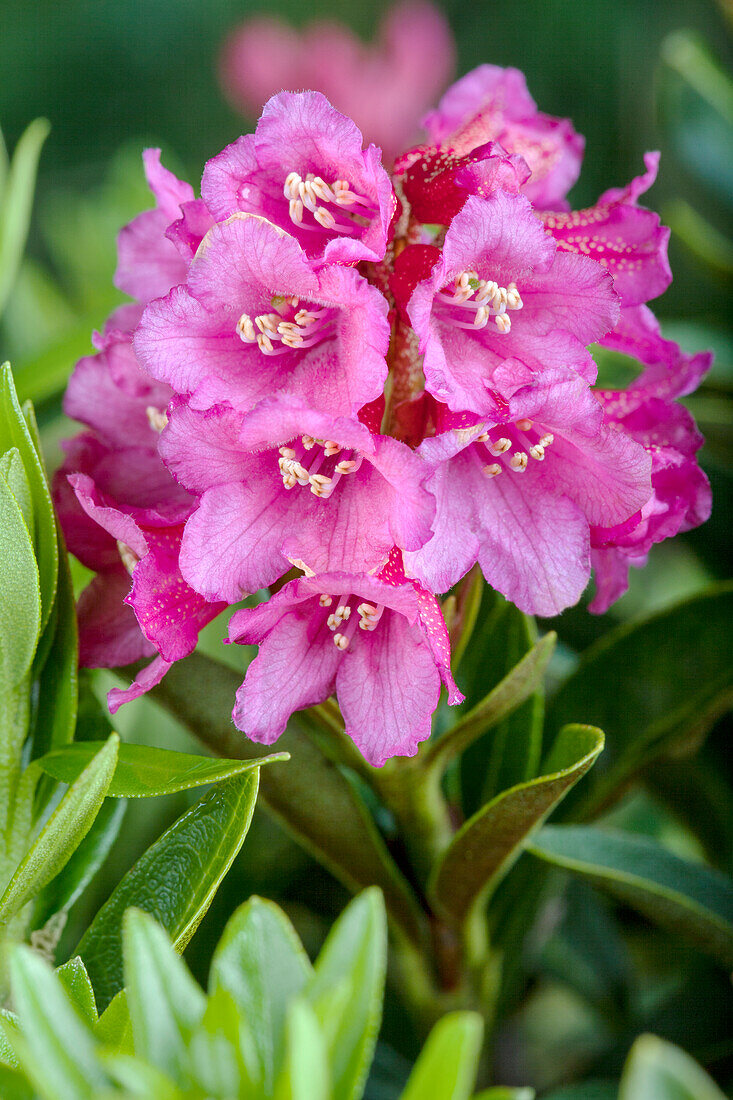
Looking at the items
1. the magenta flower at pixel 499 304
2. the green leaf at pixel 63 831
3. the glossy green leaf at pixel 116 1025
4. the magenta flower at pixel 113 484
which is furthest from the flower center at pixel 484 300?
the glossy green leaf at pixel 116 1025

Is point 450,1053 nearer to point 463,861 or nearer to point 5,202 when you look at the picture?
point 463,861

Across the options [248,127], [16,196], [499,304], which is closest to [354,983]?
[499,304]

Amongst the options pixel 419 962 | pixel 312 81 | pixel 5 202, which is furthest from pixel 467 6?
pixel 419 962

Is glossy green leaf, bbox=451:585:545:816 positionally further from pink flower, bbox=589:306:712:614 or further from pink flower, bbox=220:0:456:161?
pink flower, bbox=220:0:456:161

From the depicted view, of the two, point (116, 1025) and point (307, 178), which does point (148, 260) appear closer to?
point (307, 178)

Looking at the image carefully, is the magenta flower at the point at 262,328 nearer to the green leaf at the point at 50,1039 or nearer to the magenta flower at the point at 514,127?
the magenta flower at the point at 514,127
